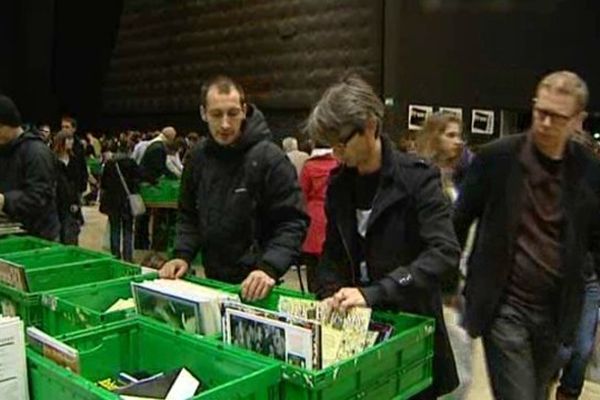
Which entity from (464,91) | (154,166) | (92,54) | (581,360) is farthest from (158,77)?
(581,360)

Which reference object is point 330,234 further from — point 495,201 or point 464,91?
point 464,91

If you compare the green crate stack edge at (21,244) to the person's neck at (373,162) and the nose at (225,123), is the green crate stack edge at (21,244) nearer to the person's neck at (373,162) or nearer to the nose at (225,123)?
the nose at (225,123)

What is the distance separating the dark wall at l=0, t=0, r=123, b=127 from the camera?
1586cm

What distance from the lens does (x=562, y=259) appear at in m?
1.86

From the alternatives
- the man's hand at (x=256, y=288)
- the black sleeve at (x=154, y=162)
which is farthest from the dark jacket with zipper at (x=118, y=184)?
the man's hand at (x=256, y=288)

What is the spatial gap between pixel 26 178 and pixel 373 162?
1756 millimetres

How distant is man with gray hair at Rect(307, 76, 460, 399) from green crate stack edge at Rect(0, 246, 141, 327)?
2.47 ft

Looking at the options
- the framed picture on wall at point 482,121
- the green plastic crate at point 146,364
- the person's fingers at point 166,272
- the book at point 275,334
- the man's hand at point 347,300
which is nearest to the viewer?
the green plastic crate at point 146,364

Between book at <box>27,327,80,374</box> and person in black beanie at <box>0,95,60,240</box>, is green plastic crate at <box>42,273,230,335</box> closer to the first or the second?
book at <box>27,327,80,374</box>

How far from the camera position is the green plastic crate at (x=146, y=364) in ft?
4.01

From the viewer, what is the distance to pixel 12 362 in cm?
133

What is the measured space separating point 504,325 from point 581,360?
1129 mm

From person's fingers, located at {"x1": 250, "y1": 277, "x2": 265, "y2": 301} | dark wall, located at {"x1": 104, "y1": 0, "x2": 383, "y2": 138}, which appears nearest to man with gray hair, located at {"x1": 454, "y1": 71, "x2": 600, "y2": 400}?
person's fingers, located at {"x1": 250, "y1": 277, "x2": 265, "y2": 301}

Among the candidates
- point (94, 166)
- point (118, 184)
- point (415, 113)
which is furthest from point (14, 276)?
point (94, 166)
